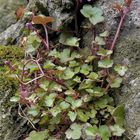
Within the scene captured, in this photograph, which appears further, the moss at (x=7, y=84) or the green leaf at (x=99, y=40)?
the moss at (x=7, y=84)

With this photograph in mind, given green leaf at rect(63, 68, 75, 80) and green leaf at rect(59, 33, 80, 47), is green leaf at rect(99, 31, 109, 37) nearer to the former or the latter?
green leaf at rect(59, 33, 80, 47)

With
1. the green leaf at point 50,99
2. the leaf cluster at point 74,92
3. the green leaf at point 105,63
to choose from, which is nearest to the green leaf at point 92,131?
the leaf cluster at point 74,92

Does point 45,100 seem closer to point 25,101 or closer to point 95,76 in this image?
point 25,101

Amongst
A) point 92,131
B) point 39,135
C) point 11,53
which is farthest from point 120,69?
point 11,53

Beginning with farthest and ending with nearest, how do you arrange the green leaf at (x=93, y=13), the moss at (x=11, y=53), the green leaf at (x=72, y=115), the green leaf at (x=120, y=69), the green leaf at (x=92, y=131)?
the moss at (x=11, y=53) → the green leaf at (x=93, y=13) → the green leaf at (x=120, y=69) → the green leaf at (x=72, y=115) → the green leaf at (x=92, y=131)

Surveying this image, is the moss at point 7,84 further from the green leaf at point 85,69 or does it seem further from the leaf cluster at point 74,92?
the green leaf at point 85,69

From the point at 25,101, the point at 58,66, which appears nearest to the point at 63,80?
the point at 58,66

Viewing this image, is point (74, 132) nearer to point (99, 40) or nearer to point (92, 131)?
point (92, 131)
